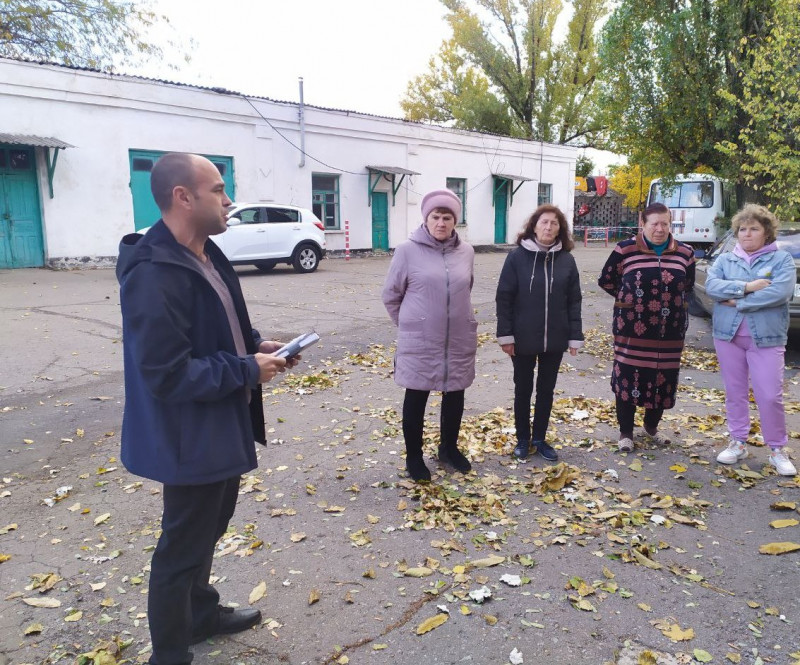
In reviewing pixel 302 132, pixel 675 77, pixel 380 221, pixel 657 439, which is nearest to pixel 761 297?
pixel 657 439

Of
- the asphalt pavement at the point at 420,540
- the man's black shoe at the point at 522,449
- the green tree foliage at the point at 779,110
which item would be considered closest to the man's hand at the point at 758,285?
the asphalt pavement at the point at 420,540

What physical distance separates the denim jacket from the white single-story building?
15950mm

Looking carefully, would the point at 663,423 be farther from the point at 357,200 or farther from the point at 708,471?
the point at 357,200

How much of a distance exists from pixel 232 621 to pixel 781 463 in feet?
12.4

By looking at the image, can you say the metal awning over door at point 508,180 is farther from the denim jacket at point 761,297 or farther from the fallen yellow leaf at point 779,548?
the fallen yellow leaf at point 779,548

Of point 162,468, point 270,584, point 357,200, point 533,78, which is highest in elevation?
point 533,78

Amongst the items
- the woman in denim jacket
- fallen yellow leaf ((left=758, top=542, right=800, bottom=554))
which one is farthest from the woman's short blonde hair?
fallen yellow leaf ((left=758, top=542, right=800, bottom=554))

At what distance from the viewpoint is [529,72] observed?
3628 centimetres

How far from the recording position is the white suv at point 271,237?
15891 mm

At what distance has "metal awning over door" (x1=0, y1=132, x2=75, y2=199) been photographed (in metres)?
15.5

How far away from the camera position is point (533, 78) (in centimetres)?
3638

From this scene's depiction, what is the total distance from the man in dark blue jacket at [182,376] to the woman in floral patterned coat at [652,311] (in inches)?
127

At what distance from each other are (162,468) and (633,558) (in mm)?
2448

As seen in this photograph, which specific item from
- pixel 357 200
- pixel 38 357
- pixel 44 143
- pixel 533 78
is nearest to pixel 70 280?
pixel 44 143
